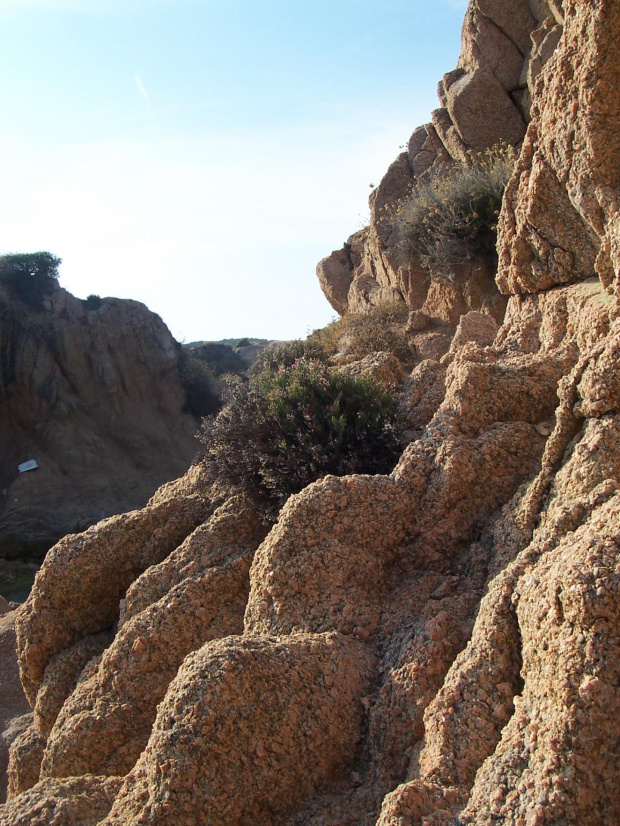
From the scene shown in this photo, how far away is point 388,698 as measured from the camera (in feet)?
10.7

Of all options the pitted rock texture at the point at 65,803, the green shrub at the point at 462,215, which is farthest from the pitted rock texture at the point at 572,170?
the pitted rock texture at the point at 65,803

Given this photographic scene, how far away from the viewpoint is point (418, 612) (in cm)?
369

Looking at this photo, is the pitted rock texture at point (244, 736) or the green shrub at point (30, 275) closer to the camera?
the pitted rock texture at point (244, 736)

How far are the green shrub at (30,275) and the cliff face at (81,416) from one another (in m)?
0.45

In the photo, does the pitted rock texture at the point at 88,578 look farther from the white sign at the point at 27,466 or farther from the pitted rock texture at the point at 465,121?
the white sign at the point at 27,466

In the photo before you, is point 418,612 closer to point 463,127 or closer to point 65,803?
point 65,803

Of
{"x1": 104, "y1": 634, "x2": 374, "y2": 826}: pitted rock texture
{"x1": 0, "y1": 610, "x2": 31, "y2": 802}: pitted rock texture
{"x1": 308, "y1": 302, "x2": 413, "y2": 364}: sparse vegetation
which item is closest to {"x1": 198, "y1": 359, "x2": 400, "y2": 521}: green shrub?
{"x1": 104, "y1": 634, "x2": 374, "y2": 826}: pitted rock texture

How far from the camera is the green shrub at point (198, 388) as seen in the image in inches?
982

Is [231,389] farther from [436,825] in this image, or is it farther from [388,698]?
[436,825]

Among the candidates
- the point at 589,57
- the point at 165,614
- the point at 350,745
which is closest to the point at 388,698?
the point at 350,745

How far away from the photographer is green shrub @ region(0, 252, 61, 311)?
82.6ft

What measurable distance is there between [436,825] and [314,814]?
2.53 feet

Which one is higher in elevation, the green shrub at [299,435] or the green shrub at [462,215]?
the green shrub at [462,215]

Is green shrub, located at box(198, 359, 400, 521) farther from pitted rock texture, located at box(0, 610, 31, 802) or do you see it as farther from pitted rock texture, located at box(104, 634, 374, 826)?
pitted rock texture, located at box(0, 610, 31, 802)
